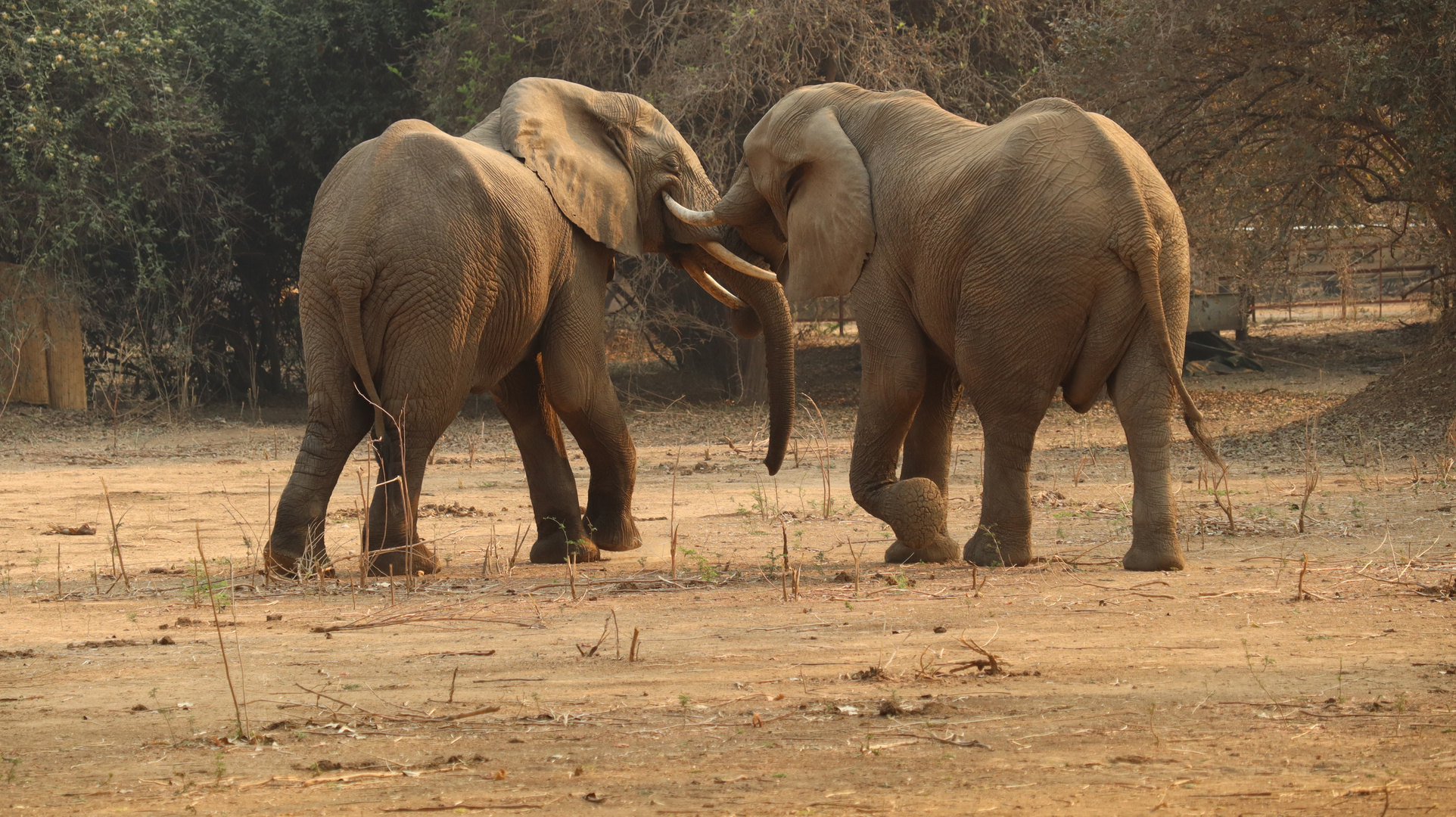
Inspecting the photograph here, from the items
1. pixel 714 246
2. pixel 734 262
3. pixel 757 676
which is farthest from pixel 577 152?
pixel 757 676

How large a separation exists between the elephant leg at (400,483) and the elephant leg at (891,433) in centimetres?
208

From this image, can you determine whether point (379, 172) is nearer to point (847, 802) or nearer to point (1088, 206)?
point (1088, 206)

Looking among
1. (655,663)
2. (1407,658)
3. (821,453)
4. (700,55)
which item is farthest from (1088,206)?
(700,55)

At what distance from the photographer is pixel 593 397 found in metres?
8.09

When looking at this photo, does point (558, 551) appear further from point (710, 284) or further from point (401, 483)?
point (710, 284)

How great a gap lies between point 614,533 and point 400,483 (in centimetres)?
170

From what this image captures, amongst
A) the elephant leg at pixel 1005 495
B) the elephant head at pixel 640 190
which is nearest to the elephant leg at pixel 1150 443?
the elephant leg at pixel 1005 495

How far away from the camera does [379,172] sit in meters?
7.00

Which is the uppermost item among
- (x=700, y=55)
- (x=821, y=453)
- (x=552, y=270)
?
(x=700, y=55)

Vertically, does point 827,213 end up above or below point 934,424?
above

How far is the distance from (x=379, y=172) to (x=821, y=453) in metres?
7.21

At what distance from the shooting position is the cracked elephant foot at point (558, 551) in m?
8.23

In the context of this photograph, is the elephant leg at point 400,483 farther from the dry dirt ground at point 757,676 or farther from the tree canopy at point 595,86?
the tree canopy at point 595,86

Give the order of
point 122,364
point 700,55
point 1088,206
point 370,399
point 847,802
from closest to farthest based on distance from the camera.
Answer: point 847,802, point 1088,206, point 370,399, point 700,55, point 122,364
